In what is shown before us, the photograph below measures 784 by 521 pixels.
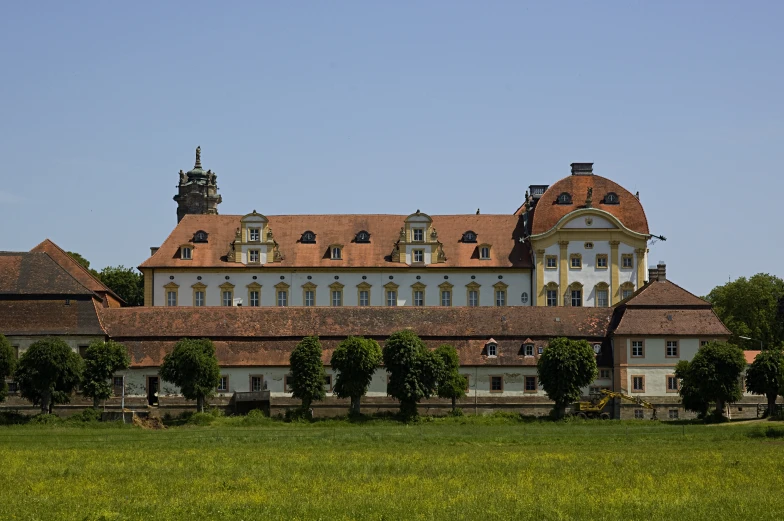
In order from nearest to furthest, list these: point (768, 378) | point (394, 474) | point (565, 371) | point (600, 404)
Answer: point (394, 474)
point (768, 378)
point (565, 371)
point (600, 404)

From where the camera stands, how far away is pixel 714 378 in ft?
249

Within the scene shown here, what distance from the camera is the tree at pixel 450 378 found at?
80250 millimetres

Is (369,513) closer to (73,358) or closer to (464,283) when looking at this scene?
(73,358)

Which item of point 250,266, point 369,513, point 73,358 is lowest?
point 369,513

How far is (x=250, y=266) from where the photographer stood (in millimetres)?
103750

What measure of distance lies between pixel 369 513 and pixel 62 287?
5407 centimetres

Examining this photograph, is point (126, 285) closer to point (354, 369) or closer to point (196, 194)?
point (196, 194)

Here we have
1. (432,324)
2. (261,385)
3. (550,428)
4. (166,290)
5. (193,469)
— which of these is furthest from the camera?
(166,290)

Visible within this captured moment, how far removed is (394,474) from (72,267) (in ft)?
186

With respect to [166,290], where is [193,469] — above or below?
below

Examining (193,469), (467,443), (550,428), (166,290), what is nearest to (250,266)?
(166,290)

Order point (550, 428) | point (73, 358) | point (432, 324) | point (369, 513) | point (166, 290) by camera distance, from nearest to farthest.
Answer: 1. point (369, 513)
2. point (550, 428)
3. point (73, 358)
4. point (432, 324)
5. point (166, 290)

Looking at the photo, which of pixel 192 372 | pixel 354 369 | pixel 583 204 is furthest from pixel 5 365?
pixel 583 204

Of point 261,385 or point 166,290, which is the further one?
point 166,290
